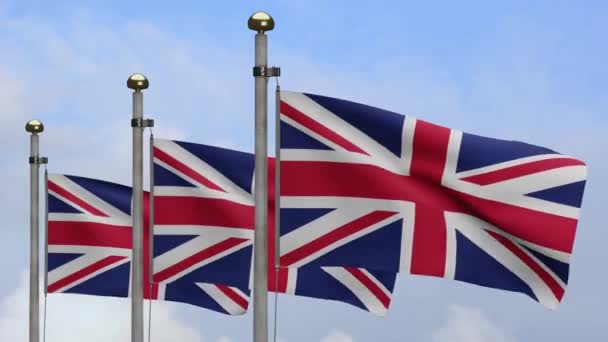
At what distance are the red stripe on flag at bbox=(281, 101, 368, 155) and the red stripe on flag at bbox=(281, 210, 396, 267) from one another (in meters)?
0.73

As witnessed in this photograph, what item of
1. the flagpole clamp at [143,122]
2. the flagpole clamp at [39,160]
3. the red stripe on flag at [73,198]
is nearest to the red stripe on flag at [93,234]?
the red stripe on flag at [73,198]

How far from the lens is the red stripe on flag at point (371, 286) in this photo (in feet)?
57.7

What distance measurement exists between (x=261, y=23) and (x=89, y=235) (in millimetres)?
7156

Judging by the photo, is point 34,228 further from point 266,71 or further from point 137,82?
point 266,71

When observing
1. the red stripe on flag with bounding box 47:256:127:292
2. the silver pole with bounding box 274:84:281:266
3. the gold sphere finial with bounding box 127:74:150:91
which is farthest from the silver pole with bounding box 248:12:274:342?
the red stripe on flag with bounding box 47:256:127:292

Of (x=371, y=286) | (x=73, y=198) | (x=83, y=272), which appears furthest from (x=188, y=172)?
(x=83, y=272)

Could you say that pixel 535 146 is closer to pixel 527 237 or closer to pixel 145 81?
pixel 527 237

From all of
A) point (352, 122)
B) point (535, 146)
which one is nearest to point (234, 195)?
point (352, 122)

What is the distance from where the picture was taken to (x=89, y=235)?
70.1 ft

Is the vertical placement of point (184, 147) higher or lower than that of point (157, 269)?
higher

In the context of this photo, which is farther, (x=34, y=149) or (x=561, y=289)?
(x=34, y=149)

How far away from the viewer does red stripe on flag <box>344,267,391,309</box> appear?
1759 centimetres

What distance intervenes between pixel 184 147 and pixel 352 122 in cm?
356

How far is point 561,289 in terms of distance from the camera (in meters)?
15.4
